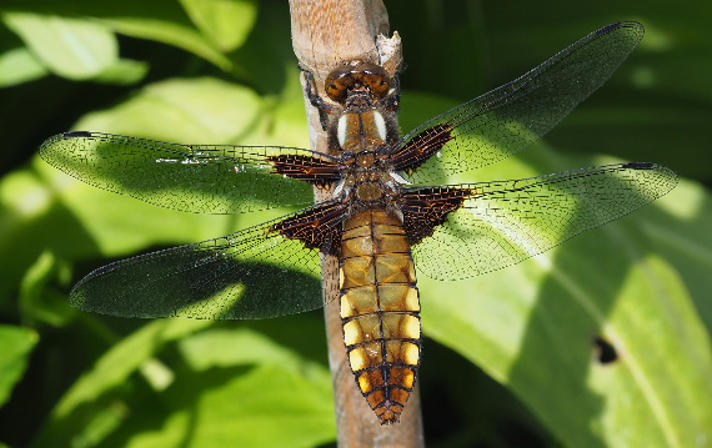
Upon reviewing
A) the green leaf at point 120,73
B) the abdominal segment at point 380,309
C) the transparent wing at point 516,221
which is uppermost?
the green leaf at point 120,73

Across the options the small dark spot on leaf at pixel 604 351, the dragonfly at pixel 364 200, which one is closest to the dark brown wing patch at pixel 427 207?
the dragonfly at pixel 364 200

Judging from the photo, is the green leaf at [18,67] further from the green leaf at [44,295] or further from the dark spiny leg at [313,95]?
the dark spiny leg at [313,95]

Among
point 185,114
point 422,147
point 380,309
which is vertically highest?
point 185,114

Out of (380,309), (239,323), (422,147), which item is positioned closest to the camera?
(380,309)

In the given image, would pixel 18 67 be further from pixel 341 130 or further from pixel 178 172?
pixel 341 130

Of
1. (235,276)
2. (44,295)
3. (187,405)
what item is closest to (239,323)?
(187,405)

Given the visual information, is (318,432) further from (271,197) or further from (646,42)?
(646,42)

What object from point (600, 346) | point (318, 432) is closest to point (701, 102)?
point (600, 346)
